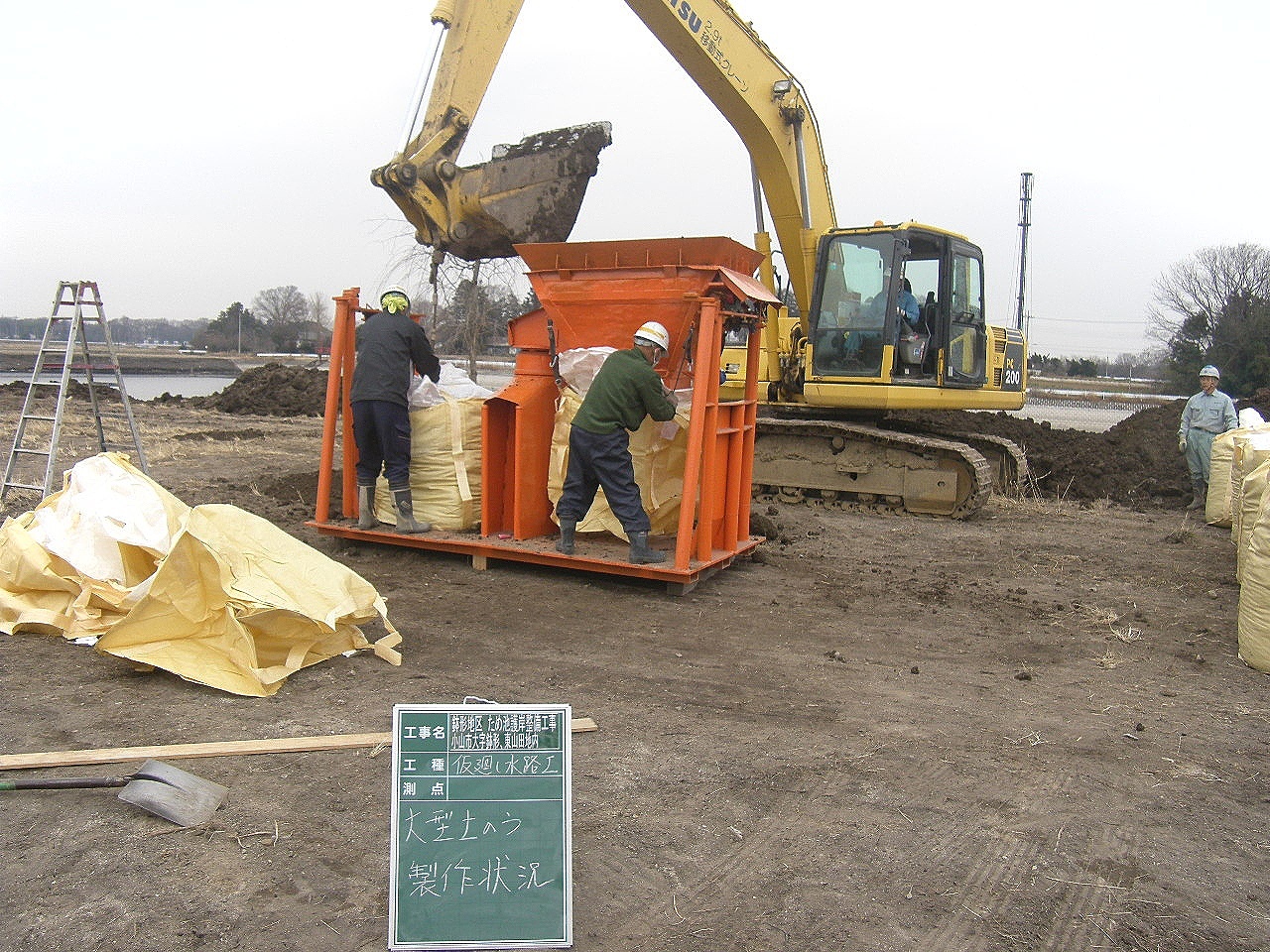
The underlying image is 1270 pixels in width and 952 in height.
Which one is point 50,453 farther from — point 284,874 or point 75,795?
point 284,874

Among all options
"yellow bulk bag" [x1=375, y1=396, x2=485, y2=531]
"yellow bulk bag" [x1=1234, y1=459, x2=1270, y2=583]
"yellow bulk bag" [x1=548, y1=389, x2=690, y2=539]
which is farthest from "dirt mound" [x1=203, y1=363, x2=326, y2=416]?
"yellow bulk bag" [x1=1234, y1=459, x2=1270, y2=583]

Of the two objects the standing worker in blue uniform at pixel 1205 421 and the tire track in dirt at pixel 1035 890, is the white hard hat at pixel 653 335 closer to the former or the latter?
the tire track in dirt at pixel 1035 890

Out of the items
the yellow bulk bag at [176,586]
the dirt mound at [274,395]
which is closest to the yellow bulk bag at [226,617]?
the yellow bulk bag at [176,586]

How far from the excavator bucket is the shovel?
17.0ft

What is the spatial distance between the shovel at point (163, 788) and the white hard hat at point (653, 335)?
3.91 metres

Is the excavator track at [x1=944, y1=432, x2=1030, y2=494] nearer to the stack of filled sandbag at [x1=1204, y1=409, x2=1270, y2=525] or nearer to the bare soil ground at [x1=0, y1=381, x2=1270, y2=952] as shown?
the stack of filled sandbag at [x1=1204, y1=409, x2=1270, y2=525]

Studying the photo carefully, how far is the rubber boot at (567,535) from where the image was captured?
6816 millimetres

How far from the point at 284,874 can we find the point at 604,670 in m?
2.24

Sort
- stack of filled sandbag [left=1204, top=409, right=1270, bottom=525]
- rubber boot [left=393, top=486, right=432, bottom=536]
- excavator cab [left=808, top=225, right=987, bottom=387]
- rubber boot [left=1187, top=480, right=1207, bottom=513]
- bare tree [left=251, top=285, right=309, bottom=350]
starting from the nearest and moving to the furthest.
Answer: rubber boot [left=393, top=486, right=432, bottom=536]
stack of filled sandbag [left=1204, top=409, right=1270, bottom=525]
excavator cab [left=808, top=225, right=987, bottom=387]
rubber boot [left=1187, top=480, right=1207, bottom=513]
bare tree [left=251, top=285, right=309, bottom=350]

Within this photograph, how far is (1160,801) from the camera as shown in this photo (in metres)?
3.79

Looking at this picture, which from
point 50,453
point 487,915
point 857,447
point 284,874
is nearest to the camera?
point 487,915

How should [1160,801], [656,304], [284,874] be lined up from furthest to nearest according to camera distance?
[656,304] < [1160,801] < [284,874]

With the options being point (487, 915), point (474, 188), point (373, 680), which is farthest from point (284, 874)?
point (474, 188)

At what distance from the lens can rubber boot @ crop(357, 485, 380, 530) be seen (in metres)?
7.31
